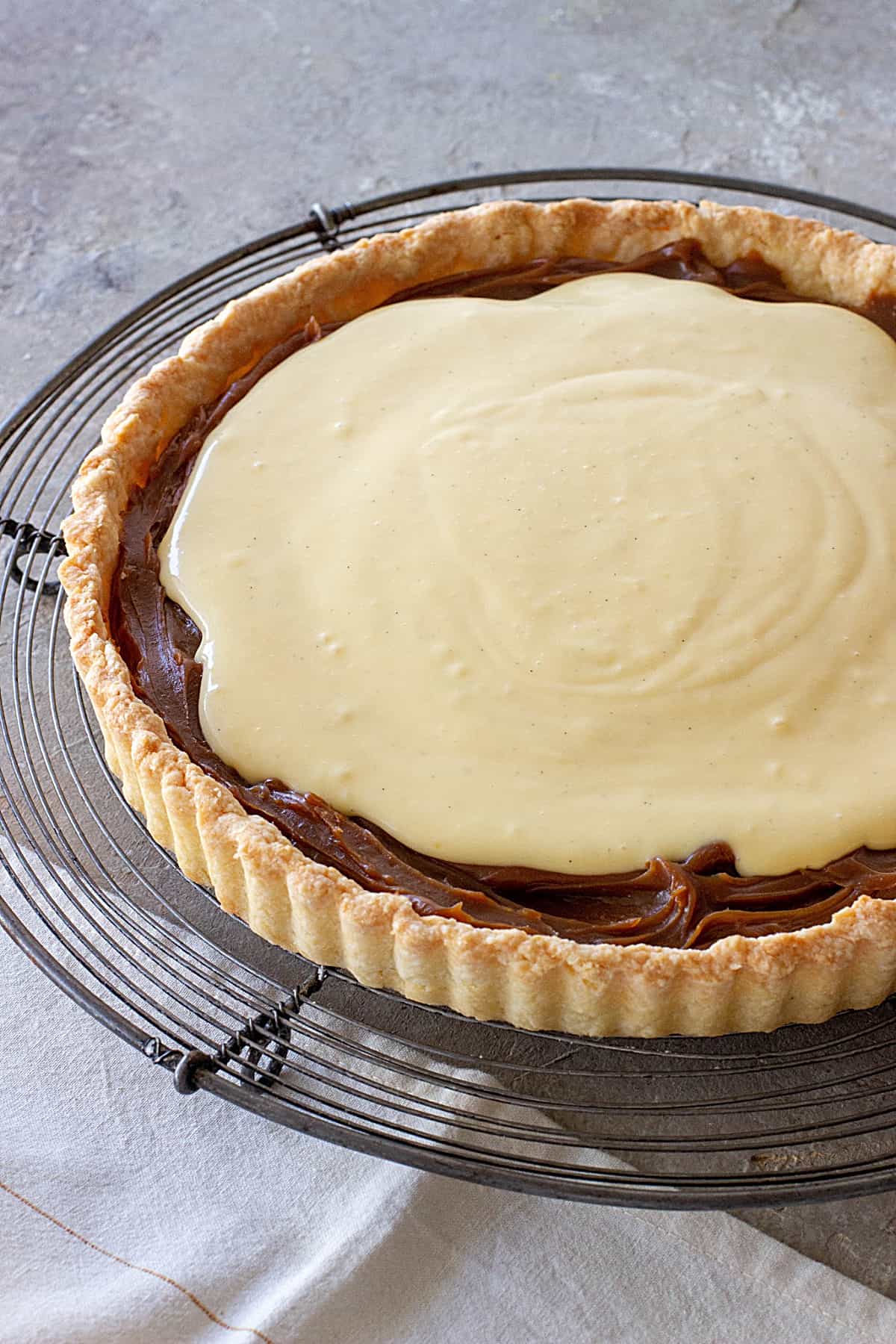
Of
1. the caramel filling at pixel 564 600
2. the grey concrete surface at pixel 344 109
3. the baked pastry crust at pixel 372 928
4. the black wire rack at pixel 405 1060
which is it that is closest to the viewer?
the black wire rack at pixel 405 1060

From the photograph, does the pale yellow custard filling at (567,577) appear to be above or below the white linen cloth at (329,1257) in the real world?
above

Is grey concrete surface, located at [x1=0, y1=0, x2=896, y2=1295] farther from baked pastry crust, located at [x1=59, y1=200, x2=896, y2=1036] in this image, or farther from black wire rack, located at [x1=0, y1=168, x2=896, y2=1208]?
black wire rack, located at [x1=0, y1=168, x2=896, y2=1208]

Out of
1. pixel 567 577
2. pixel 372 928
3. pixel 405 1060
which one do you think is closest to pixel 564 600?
pixel 567 577

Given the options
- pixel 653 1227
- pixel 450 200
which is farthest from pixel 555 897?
pixel 450 200

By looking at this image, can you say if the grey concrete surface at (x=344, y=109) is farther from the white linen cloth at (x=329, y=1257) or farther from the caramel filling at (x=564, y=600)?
the white linen cloth at (x=329, y=1257)

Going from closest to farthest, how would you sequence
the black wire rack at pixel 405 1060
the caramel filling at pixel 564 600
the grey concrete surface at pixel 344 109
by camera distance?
the black wire rack at pixel 405 1060 < the caramel filling at pixel 564 600 < the grey concrete surface at pixel 344 109

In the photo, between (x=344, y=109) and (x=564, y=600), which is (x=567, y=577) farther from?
(x=344, y=109)

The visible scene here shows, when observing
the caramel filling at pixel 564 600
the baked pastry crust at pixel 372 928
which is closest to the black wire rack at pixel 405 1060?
the baked pastry crust at pixel 372 928
